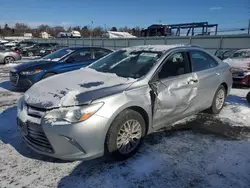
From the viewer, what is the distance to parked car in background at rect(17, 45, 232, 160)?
2717 mm

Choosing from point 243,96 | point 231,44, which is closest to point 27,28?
point 231,44

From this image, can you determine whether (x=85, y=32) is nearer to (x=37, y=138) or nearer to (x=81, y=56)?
(x=81, y=56)

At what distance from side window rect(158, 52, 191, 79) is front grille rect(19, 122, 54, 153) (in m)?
1.92

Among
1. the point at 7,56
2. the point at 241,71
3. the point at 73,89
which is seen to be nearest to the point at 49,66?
the point at 73,89

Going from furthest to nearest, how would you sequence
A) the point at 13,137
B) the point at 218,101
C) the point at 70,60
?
the point at 70,60 < the point at 218,101 < the point at 13,137

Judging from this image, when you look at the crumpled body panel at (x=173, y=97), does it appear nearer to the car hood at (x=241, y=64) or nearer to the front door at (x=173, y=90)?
the front door at (x=173, y=90)

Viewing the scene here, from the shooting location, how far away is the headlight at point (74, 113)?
8.84ft

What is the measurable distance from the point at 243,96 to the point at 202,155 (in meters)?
4.50

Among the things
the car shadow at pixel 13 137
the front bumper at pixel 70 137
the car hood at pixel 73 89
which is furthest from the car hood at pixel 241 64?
the car shadow at pixel 13 137

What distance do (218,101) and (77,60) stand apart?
4.71 metres

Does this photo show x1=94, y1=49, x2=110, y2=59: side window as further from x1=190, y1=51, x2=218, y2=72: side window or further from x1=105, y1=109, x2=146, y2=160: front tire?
x1=105, y1=109, x2=146, y2=160: front tire

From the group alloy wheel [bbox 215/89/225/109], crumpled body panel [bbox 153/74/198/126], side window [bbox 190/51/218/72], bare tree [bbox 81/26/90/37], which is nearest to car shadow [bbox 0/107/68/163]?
crumpled body panel [bbox 153/74/198/126]

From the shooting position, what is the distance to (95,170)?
2.96 meters

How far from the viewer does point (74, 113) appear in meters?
2.71
